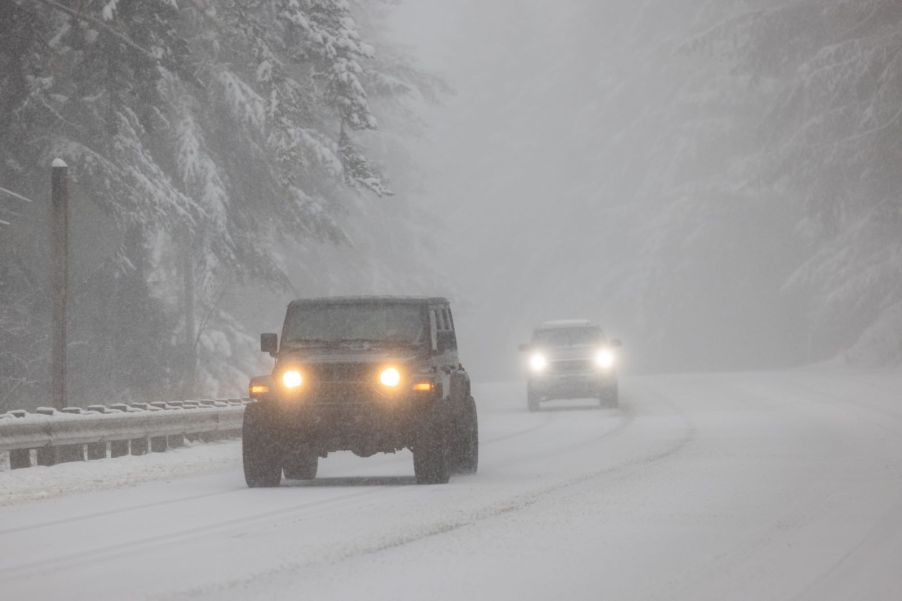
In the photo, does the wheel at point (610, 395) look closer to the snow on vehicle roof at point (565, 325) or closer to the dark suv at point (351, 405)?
the snow on vehicle roof at point (565, 325)

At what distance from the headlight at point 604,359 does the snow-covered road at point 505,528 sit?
1139cm

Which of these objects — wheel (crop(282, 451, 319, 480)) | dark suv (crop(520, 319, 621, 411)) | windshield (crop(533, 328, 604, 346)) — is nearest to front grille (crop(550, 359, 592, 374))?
dark suv (crop(520, 319, 621, 411))

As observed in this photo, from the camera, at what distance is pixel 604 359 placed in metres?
35.8

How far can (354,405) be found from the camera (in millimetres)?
17234

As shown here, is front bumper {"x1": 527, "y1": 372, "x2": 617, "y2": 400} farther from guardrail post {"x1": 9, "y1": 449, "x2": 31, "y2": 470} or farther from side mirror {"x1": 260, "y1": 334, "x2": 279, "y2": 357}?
side mirror {"x1": 260, "y1": 334, "x2": 279, "y2": 357}

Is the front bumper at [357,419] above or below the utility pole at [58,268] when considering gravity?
below

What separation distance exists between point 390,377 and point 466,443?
83.3 inches

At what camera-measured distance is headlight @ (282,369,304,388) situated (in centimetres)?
1747

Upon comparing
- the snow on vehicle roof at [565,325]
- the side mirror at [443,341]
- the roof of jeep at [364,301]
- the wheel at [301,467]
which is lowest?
the wheel at [301,467]

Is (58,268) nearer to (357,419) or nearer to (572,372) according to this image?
(357,419)

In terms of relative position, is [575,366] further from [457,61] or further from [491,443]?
[457,61]

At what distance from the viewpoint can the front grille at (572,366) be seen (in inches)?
1407

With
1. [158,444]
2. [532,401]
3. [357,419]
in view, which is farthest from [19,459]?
[532,401]

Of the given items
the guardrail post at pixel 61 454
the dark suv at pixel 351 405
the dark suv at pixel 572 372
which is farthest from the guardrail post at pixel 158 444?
the dark suv at pixel 572 372
